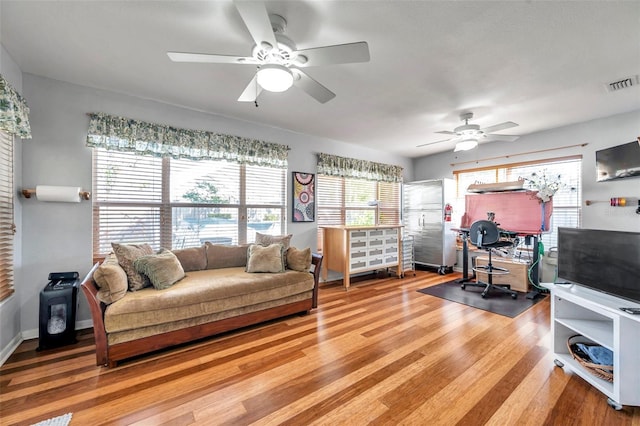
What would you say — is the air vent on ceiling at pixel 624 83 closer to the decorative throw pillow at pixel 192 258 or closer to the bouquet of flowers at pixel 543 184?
the bouquet of flowers at pixel 543 184

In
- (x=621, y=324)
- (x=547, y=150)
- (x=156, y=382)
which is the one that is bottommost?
(x=156, y=382)

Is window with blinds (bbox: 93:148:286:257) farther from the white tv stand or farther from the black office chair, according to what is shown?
the white tv stand

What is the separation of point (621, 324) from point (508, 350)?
896 millimetres

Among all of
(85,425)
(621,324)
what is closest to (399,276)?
(621,324)

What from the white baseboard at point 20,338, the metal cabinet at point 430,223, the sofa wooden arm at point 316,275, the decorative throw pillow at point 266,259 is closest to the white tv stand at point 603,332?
the sofa wooden arm at point 316,275

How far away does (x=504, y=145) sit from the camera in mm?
4770

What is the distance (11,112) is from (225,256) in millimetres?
2193

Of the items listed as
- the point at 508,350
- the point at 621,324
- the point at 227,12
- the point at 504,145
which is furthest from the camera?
the point at 504,145

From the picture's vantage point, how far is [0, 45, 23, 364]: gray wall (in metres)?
2.16

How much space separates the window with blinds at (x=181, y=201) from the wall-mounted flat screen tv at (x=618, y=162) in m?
4.50

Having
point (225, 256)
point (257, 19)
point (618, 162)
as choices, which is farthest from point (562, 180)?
point (225, 256)

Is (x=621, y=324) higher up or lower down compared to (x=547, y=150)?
lower down

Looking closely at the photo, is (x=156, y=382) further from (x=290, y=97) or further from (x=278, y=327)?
(x=290, y=97)

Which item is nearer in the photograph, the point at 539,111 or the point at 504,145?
the point at 539,111
